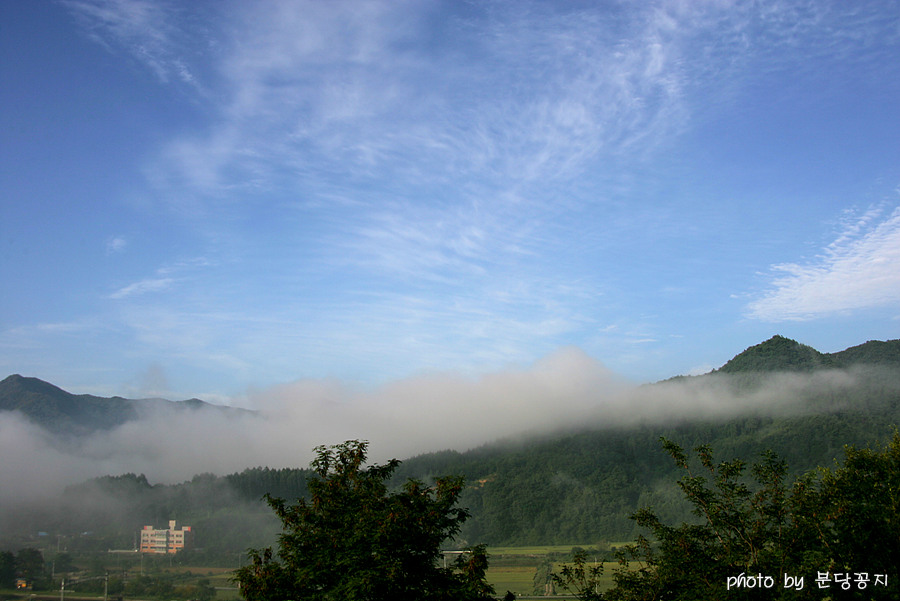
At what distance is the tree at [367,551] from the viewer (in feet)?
59.1

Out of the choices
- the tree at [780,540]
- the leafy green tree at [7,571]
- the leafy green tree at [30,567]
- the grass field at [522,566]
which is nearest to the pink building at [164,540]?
the leafy green tree at [30,567]

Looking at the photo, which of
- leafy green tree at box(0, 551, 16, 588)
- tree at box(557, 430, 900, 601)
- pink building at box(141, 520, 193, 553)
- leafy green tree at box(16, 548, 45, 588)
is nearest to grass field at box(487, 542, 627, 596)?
tree at box(557, 430, 900, 601)

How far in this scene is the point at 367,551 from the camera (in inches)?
735

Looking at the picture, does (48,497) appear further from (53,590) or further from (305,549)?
(305,549)

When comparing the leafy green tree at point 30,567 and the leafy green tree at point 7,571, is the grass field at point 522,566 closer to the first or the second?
the leafy green tree at point 30,567

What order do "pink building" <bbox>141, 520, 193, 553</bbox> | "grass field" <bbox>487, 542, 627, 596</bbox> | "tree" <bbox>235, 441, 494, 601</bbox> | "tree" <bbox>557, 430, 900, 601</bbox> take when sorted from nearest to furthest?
"tree" <bbox>557, 430, 900, 601</bbox> → "tree" <bbox>235, 441, 494, 601</bbox> → "grass field" <bbox>487, 542, 627, 596</bbox> → "pink building" <bbox>141, 520, 193, 553</bbox>

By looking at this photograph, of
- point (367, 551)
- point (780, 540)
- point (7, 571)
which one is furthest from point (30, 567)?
point (780, 540)

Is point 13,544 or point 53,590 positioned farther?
point 13,544

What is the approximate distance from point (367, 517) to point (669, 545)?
10.8 meters

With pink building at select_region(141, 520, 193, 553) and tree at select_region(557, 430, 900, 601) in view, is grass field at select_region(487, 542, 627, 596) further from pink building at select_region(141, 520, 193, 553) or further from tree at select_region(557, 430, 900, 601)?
pink building at select_region(141, 520, 193, 553)

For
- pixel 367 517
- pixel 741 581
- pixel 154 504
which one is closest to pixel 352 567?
pixel 367 517

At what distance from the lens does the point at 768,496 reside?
21.2m

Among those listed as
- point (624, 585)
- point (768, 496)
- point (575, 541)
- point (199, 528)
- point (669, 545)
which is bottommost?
point (575, 541)

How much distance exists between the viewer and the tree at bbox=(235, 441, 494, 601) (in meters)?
18.0
